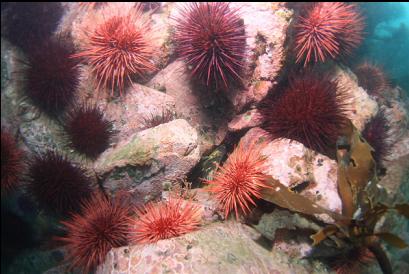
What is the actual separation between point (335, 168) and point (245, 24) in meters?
2.43

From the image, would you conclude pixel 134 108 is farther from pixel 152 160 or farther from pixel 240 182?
pixel 240 182

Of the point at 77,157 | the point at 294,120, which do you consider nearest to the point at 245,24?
the point at 294,120

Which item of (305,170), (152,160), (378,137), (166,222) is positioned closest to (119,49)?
(152,160)

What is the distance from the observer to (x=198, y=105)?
A: 4.98m

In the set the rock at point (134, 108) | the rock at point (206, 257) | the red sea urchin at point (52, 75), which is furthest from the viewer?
the rock at point (134, 108)

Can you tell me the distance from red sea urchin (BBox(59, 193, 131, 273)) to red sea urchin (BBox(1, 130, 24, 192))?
1.67 meters

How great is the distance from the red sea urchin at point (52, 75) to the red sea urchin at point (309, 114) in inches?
120

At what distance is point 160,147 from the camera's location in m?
4.05

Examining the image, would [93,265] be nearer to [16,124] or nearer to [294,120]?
[16,124]

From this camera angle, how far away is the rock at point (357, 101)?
190 inches

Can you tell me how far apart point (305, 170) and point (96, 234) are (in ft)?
8.91

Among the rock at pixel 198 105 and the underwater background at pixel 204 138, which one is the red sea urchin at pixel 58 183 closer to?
the underwater background at pixel 204 138

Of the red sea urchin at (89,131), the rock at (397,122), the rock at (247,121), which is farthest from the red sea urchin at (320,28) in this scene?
the red sea urchin at (89,131)

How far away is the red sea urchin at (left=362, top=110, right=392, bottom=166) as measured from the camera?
4.68 metres
